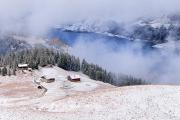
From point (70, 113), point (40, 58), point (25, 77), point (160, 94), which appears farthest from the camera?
point (40, 58)

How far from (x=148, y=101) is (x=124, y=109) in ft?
14.2

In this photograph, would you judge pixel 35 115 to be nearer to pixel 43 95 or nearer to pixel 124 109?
pixel 124 109

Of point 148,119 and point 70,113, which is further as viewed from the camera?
point 70,113

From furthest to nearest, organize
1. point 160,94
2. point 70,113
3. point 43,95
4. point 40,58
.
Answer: point 40,58, point 43,95, point 160,94, point 70,113

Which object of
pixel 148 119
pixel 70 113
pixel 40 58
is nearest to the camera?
pixel 148 119

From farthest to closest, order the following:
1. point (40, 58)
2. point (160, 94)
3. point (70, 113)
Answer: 1. point (40, 58)
2. point (160, 94)
3. point (70, 113)

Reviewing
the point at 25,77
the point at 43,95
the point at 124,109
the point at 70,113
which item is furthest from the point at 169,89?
the point at 25,77

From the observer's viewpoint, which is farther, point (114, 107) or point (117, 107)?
point (114, 107)

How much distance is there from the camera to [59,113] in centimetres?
6144

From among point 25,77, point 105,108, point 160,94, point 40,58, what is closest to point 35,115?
point 105,108

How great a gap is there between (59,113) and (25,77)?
→ 79666mm

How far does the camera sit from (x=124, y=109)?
201 feet

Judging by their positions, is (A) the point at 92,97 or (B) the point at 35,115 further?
(A) the point at 92,97

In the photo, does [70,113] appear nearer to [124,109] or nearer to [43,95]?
[124,109]
